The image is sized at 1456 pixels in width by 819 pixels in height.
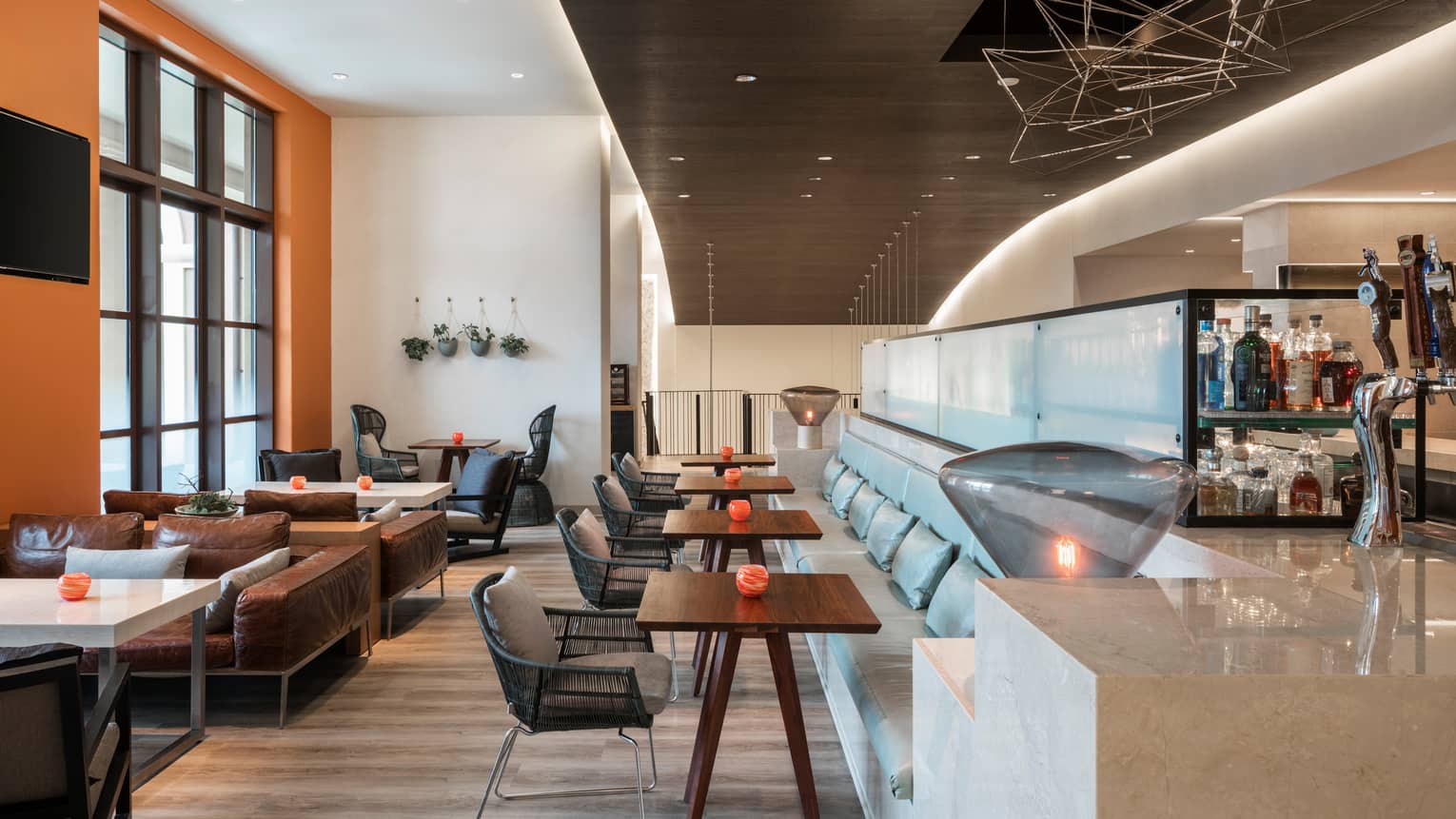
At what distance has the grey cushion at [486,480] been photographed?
7863mm

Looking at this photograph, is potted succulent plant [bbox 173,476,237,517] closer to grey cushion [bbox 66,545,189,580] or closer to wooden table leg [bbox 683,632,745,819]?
grey cushion [bbox 66,545,189,580]

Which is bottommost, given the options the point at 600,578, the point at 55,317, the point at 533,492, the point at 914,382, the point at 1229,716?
the point at 533,492

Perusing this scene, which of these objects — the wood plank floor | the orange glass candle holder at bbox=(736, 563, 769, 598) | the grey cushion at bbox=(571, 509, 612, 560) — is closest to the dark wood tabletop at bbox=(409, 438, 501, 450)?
the wood plank floor

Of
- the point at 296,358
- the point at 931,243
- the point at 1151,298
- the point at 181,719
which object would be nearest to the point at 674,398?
the point at 931,243

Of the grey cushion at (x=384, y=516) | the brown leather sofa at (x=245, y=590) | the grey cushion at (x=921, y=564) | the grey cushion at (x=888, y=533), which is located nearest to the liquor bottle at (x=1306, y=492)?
the grey cushion at (x=921, y=564)

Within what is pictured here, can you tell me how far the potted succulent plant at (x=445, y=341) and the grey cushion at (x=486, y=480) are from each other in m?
2.54

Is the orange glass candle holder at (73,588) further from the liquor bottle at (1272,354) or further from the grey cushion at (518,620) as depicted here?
the liquor bottle at (1272,354)

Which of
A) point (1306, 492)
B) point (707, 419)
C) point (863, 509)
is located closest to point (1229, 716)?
point (1306, 492)

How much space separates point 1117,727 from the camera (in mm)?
1038

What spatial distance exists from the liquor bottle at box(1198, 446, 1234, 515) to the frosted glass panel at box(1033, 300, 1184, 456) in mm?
93

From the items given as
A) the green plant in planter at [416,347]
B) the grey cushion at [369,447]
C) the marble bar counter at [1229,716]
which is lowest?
the grey cushion at [369,447]

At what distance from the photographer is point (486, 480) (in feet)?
25.8

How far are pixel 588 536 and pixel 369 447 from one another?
5922mm

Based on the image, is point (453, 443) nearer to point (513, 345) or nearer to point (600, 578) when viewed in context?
point (513, 345)
